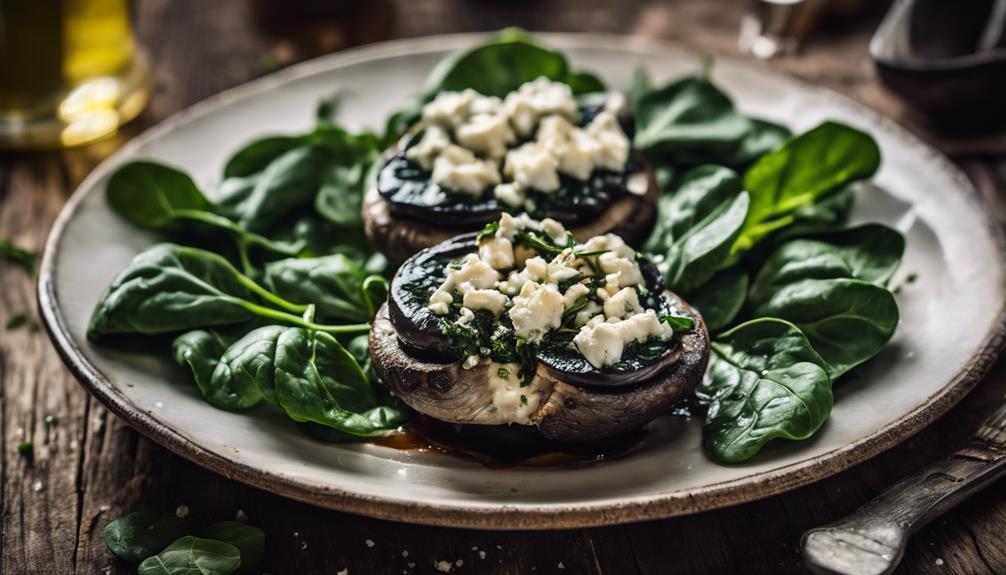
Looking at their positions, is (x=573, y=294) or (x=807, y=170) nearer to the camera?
(x=573, y=294)

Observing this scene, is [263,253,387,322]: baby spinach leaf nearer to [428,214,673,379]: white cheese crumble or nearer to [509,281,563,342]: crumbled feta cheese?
[428,214,673,379]: white cheese crumble

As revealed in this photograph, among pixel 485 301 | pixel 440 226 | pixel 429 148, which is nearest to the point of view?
pixel 485 301

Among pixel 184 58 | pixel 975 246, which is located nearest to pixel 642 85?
pixel 975 246

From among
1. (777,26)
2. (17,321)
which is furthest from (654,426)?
(777,26)

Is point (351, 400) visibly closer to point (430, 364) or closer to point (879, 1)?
point (430, 364)

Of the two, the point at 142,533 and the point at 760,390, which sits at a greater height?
the point at 760,390

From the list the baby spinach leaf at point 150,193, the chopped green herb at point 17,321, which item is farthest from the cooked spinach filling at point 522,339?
the chopped green herb at point 17,321

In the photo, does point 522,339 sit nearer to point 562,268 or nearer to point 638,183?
point 562,268
